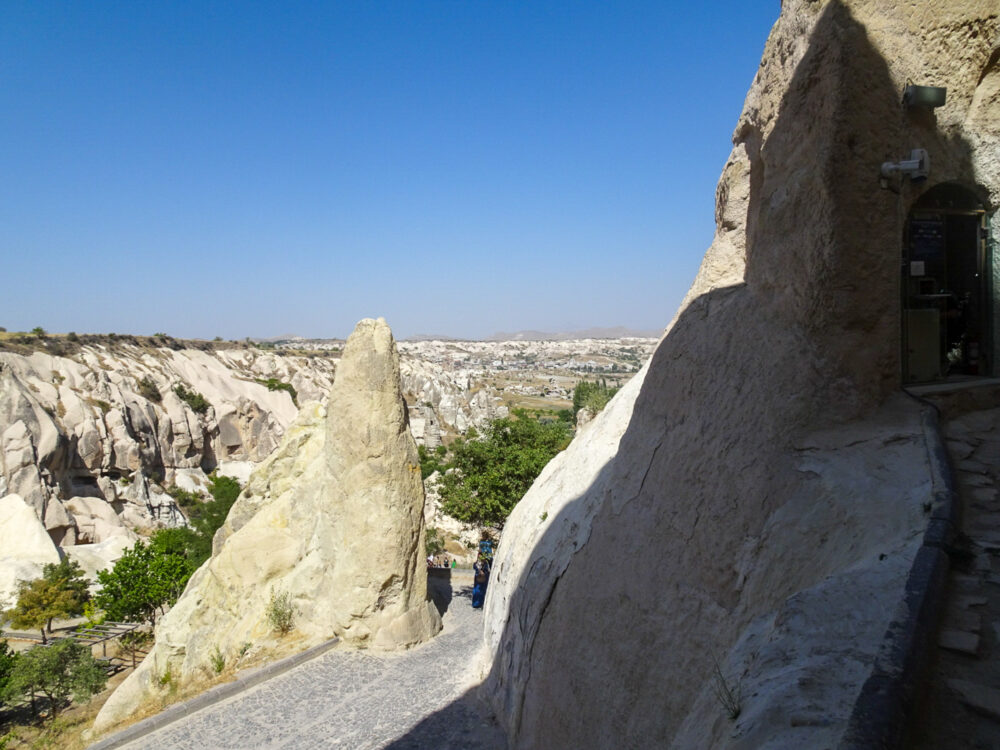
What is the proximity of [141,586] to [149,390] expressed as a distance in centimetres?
3212

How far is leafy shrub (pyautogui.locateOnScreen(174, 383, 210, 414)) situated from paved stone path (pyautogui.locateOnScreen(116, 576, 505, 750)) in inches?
1748

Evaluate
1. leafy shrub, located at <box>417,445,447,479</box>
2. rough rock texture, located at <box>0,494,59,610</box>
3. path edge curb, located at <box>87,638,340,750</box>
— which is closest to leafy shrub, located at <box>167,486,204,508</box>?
rough rock texture, located at <box>0,494,59,610</box>

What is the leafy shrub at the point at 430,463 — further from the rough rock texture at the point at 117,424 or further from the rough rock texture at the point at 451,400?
the rough rock texture at the point at 117,424

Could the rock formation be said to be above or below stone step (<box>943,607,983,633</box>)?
below

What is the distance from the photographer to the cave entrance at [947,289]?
17.2 ft

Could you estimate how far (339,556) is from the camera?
1111cm

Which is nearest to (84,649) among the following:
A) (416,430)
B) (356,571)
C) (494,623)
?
(356,571)

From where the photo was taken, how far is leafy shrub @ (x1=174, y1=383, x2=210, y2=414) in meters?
49.6

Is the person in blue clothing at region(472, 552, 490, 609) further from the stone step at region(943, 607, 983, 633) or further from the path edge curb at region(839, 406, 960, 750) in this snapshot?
the stone step at region(943, 607, 983, 633)

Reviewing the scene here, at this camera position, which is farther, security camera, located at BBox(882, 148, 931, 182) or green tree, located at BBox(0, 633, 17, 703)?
green tree, located at BBox(0, 633, 17, 703)

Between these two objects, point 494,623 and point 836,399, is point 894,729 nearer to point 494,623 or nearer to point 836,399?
point 836,399

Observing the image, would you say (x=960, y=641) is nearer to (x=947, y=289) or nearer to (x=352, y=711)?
(x=947, y=289)

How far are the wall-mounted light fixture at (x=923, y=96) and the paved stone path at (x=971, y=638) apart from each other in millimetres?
2619

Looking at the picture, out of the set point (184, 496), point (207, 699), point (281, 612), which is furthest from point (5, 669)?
point (184, 496)
